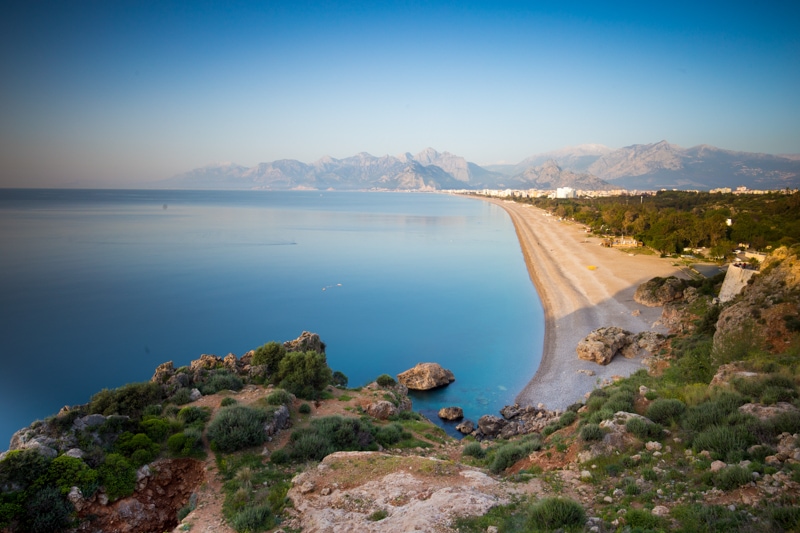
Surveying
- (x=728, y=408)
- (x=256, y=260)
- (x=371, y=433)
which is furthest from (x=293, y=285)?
(x=728, y=408)

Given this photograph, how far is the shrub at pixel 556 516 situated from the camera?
6.07 metres

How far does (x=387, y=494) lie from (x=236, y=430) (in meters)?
4.93

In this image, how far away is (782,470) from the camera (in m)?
6.37

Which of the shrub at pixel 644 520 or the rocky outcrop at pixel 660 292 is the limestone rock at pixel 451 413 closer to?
the shrub at pixel 644 520

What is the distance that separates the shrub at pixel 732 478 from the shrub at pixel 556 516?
2.24 m

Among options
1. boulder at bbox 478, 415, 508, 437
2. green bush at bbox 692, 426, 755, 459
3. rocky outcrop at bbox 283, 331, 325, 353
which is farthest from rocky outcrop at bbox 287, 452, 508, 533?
rocky outcrop at bbox 283, 331, 325, 353

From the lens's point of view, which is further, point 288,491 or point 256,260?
point 256,260

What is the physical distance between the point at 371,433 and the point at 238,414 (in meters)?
3.91

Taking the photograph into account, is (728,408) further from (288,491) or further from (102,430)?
(102,430)

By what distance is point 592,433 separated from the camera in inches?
364

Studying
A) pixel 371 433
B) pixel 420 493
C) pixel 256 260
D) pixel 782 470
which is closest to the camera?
pixel 782 470

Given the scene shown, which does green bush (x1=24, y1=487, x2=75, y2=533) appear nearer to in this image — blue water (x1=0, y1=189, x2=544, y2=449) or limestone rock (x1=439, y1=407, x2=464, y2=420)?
blue water (x1=0, y1=189, x2=544, y2=449)

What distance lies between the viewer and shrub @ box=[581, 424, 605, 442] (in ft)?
30.0

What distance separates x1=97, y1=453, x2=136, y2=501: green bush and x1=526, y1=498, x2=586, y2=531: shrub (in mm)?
8364
